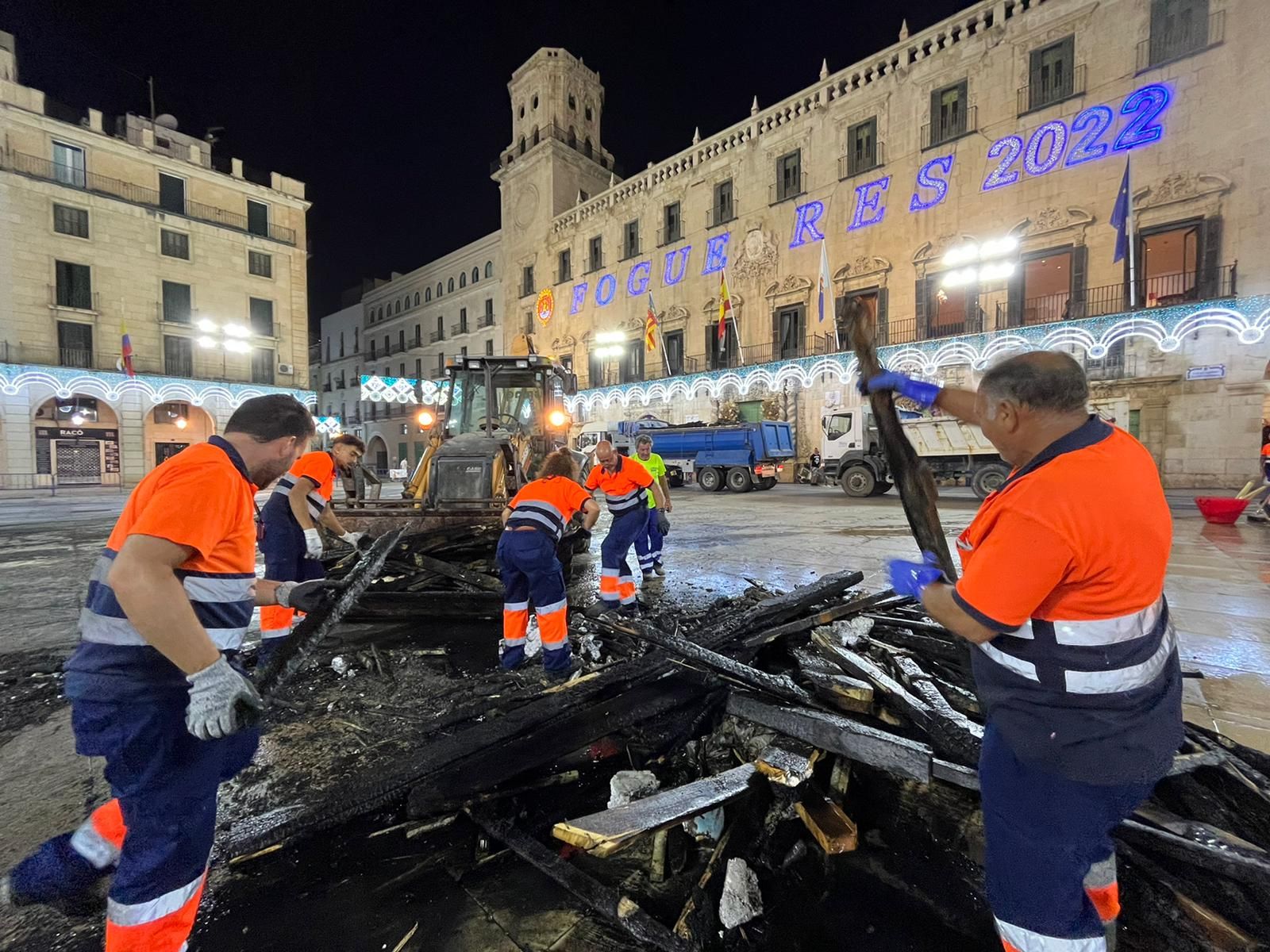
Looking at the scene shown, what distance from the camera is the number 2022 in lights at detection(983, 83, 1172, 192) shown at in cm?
1688

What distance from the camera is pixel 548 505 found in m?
4.20

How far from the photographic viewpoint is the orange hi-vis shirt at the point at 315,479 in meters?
4.50

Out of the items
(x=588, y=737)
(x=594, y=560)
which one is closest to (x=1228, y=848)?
(x=588, y=737)

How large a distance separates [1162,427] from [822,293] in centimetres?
1168

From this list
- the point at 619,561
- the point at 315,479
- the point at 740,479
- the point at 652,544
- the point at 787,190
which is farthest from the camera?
the point at 787,190

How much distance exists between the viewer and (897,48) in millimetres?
21344

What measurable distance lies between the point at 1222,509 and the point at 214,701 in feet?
47.6

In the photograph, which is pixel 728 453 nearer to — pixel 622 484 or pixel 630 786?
pixel 622 484

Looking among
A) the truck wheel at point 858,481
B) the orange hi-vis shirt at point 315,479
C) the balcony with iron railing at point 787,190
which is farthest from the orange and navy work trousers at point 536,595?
the balcony with iron railing at point 787,190

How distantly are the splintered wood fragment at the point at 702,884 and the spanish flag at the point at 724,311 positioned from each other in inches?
899

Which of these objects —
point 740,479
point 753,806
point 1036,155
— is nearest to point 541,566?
point 753,806

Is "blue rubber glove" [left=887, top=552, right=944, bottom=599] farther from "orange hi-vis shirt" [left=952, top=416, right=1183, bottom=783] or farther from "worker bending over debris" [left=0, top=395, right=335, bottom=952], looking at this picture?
"worker bending over debris" [left=0, top=395, right=335, bottom=952]

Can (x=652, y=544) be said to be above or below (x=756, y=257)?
below

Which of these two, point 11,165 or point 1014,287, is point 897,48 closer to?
point 1014,287
